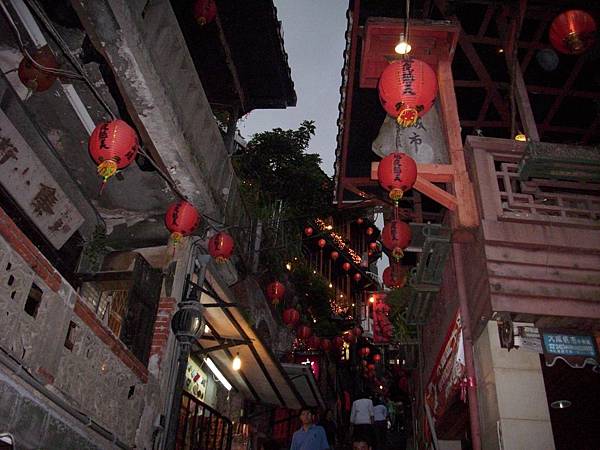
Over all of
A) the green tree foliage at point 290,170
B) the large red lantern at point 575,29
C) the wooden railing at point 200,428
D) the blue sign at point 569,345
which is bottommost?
the wooden railing at point 200,428

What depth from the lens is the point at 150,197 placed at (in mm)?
10586

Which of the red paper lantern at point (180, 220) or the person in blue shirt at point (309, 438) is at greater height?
the red paper lantern at point (180, 220)

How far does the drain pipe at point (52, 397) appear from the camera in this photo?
4.73 meters

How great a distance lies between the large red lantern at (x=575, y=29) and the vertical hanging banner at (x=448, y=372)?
529cm

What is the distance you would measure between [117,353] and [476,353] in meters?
5.62

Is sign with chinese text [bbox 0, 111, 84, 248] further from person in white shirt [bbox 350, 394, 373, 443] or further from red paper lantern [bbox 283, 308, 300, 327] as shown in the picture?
red paper lantern [bbox 283, 308, 300, 327]

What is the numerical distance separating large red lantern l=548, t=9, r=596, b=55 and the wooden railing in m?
10.3

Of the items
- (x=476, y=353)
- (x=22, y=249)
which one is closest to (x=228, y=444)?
(x=476, y=353)

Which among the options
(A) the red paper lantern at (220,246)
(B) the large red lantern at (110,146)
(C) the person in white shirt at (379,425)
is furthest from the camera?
(C) the person in white shirt at (379,425)

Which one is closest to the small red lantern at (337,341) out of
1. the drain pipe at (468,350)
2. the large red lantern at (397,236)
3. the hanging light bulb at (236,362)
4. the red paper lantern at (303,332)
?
the red paper lantern at (303,332)

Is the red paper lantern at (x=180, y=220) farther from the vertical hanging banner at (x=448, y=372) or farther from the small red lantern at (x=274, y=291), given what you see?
the small red lantern at (x=274, y=291)

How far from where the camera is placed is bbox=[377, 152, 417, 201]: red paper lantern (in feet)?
27.7

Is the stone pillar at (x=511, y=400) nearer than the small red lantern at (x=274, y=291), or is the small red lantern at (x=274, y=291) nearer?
the stone pillar at (x=511, y=400)

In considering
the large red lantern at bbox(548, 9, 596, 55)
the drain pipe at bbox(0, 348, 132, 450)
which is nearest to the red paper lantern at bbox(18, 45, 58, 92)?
the drain pipe at bbox(0, 348, 132, 450)
